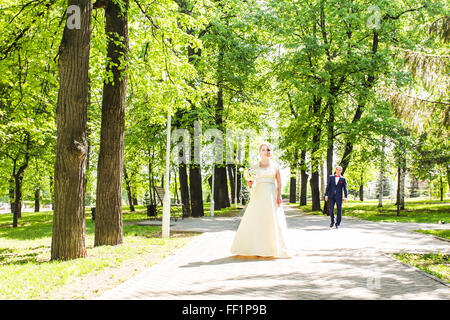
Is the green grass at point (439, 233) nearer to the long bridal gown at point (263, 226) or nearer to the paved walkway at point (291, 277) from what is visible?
the paved walkway at point (291, 277)

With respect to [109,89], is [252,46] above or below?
above

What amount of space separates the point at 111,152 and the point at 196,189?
12193mm

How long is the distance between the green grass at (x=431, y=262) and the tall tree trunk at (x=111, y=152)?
658 centimetres

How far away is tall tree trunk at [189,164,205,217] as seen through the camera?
2163cm

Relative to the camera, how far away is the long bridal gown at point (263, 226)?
26.6 ft

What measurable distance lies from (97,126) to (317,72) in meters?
13.0

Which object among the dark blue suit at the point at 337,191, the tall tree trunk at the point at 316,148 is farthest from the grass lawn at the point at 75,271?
the tall tree trunk at the point at 316,148

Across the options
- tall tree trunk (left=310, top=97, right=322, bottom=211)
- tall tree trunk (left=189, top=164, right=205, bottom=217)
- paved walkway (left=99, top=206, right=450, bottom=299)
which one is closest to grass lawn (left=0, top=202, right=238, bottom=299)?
paved walkway (left=99, top=206, right=450, bottom=299)

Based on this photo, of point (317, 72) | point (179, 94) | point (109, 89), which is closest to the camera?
point (109, 89)

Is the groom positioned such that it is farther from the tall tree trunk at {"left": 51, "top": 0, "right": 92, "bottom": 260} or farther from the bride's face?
the tall tree trunk at {"left": 51, "top": 0, "right": 92, "bottom": 260}

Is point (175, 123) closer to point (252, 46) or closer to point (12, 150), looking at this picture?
point (252, 46)

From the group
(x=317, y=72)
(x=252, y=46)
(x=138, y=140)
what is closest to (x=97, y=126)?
(x=138, y=140)

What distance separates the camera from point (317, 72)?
2330 centimetres

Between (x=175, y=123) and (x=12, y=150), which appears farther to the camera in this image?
(x=12, y=150)
